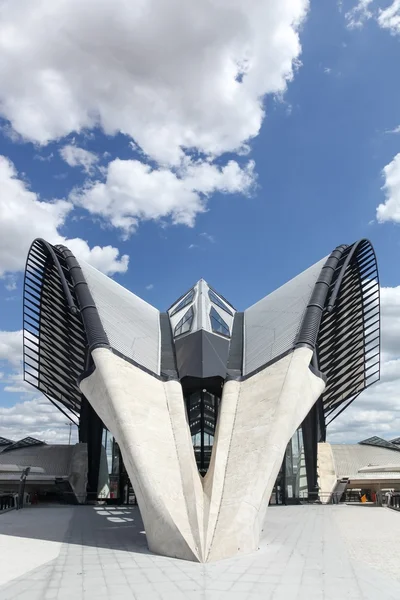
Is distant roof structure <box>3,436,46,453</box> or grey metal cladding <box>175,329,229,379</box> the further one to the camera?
distant roof structure <box>3,436,46,453</box>

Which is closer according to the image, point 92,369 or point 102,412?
point 102,412

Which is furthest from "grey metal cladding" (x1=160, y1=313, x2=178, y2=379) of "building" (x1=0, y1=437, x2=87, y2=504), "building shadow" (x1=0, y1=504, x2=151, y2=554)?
"building" (x1=0, y1=437, x2=87, y2=504)

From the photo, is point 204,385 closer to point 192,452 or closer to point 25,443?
point 192,452

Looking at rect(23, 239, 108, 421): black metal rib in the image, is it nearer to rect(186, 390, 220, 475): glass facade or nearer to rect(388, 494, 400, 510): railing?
rect(186, 390, 220, 475): glass facade

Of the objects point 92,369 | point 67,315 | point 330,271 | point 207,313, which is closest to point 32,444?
point 67,315

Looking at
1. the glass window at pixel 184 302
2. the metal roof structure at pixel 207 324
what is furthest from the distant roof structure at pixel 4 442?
the glass window at pixel 184 302

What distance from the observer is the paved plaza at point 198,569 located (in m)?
8.71

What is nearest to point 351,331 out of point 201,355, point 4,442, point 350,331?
point 350,331

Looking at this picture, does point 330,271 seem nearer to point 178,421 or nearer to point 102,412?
point 178,421

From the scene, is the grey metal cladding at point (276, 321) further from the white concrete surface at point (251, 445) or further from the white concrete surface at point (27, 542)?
the white concrete surface at point (27, 542)

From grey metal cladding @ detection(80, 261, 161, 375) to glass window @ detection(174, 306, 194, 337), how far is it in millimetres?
1268

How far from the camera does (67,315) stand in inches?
1307

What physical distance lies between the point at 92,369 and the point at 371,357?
997 inches

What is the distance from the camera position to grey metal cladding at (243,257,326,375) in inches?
901
